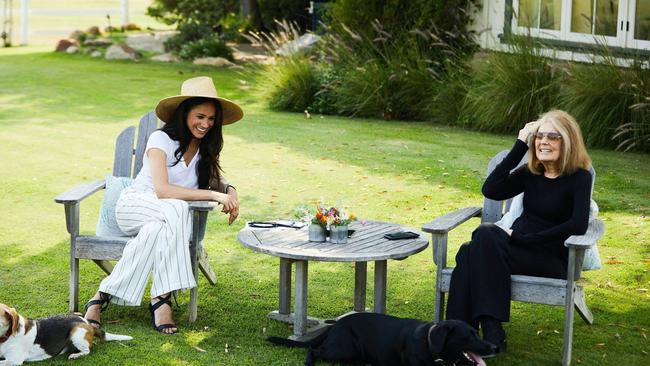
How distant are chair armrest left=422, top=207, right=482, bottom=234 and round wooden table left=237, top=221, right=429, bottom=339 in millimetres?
106

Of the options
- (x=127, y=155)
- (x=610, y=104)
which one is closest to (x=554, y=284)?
(x=127, y=155)

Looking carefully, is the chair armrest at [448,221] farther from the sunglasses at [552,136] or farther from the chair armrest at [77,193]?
the chair armrest at [77,193]

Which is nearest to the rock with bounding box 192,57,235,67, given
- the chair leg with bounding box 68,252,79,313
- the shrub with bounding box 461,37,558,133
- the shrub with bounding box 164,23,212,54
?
the shrub with bounding box 164,23,212,54

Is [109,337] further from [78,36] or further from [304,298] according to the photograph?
[78,36]

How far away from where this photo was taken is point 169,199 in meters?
5.34

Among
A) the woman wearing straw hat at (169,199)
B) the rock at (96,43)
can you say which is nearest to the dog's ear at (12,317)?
the woman wearing straw hat at (169,199)

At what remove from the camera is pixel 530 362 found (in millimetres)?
4895

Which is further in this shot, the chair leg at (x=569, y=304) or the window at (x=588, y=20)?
the window at (x=588, y=20)

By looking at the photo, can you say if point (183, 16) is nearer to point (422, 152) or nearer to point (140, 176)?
point (422, 152)

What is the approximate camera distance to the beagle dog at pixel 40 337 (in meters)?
4.53

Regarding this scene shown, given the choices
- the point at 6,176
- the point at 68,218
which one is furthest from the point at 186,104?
the point at 6,176

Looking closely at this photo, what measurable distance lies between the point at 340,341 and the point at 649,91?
7.01m

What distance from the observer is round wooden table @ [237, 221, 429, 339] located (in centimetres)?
479

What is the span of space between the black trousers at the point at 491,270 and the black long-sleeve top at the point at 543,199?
0.08m
